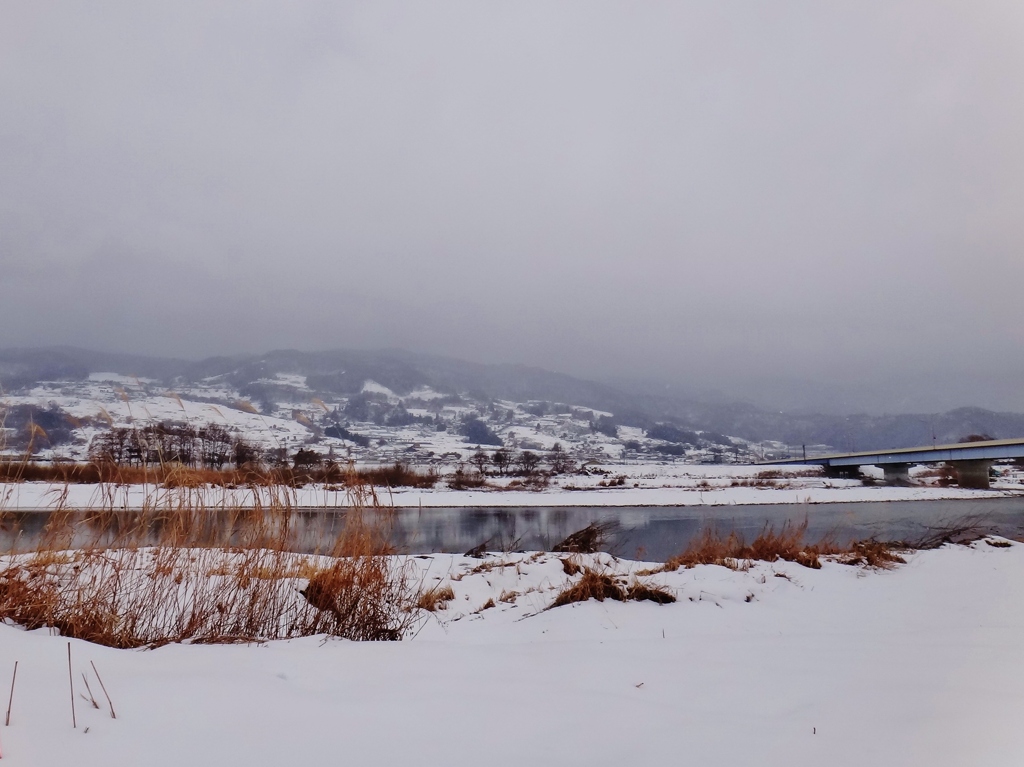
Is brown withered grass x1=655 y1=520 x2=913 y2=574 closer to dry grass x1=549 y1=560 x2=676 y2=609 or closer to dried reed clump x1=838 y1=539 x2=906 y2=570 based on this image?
dried reed clump x1=838 y1=539 x2=906 y2=570

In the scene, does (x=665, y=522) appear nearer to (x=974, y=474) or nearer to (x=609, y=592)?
(x=609, y=592)

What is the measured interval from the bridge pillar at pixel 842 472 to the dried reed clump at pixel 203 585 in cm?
6854

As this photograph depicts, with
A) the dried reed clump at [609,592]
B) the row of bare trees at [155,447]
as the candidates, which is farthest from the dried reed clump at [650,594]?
the row of bare trees at [155,447]

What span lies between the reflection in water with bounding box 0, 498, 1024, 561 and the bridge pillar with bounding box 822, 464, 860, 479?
85.7 ft

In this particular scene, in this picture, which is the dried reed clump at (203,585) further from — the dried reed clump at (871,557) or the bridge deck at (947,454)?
the bridge deck at (947,454)

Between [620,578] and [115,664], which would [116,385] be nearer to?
[115,664]

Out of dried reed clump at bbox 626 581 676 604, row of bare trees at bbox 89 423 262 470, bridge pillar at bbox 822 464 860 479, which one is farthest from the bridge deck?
row of bare trees at bbox 89 423 262 470

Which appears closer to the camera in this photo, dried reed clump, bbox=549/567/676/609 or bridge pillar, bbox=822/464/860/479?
dried reed clump, bbox=549/567/676/609

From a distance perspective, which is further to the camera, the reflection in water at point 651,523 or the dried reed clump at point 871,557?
the reflection in water at point 651,523

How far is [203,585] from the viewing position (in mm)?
4434

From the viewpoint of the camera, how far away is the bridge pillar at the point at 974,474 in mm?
48500

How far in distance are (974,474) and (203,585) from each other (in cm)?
6259

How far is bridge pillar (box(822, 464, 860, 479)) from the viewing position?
6328 centimetres

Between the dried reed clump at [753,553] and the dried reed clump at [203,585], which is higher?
the dried reed clump at [203,585]
